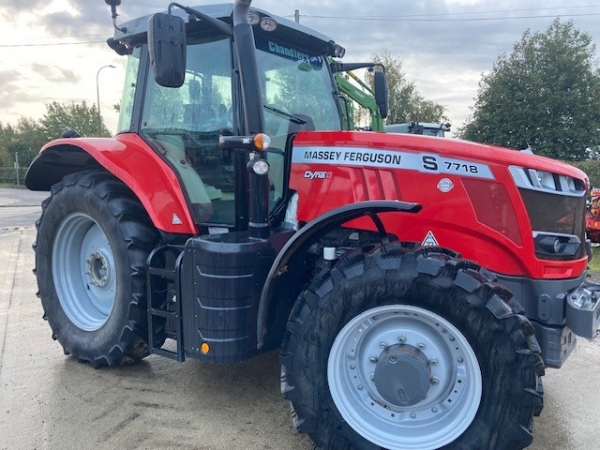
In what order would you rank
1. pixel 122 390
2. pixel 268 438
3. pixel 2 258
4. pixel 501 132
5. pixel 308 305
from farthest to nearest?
pixel 501 132 < pixel 2 258 < pixel 122 390 < pixel 268 438 < pixel 308 305

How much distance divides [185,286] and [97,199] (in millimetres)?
1093

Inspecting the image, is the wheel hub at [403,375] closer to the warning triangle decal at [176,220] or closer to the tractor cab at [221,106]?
the tractor cab at [221,106]

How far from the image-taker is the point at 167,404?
3.26m

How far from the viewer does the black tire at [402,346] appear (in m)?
2.30

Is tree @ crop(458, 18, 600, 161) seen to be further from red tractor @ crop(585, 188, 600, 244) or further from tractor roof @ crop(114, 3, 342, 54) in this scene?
tractor roof @ crop(114, 3, 342, 54)

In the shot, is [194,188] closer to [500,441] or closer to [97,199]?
[97,199]

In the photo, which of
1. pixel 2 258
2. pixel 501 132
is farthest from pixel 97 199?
pixel 501 132

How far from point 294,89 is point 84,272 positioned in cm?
226

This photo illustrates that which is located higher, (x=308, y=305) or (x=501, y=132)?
(x=501, y=132)

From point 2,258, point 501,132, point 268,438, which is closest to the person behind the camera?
point 268,438

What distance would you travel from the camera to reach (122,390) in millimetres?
3441

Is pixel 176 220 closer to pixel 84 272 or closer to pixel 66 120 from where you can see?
pixel 84 272

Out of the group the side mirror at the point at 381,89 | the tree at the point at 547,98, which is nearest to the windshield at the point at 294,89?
the side mirror at the point at 381,89

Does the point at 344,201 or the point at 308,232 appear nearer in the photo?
the point at 308,232
